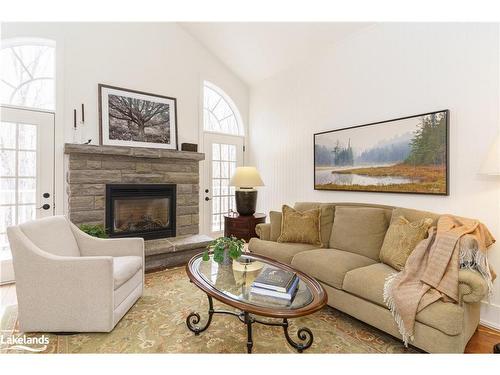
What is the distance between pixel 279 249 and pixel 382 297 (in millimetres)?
1142

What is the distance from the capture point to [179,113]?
14.3 feet

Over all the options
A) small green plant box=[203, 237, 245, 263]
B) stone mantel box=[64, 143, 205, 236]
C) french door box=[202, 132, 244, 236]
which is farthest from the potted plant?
french door box=[202, 132, 244, 236]

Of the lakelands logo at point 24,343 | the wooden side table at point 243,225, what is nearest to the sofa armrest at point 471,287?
the wooden side table at point 243,225

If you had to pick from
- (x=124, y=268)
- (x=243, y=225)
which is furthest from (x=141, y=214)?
(x=124, y=268)

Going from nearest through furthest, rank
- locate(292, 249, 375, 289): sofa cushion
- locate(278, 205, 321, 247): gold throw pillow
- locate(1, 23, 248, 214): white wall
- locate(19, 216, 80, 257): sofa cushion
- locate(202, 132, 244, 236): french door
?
locate(19, 216, 80, 257): sofa cushion
locate(292, 249, 375, 289): sofa cushion
locate(278, 205, 321, 247): gold throw pillow
locate(1, 23, 248, 214): white wall
locate(202, 132, 244, 236): french door

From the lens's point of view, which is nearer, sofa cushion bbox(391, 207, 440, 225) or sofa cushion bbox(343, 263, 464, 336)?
sofa cushion bbox(343, 263, 464, 336)

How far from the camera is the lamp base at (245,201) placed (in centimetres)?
421

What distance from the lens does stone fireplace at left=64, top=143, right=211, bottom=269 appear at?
11.2 feet

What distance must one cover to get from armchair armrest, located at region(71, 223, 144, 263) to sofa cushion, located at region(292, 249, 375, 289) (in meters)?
1.54

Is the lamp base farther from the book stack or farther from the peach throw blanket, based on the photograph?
the peach throw blanket

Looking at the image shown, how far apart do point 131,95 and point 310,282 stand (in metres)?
3.46

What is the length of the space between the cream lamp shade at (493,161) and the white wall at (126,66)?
3655 mm

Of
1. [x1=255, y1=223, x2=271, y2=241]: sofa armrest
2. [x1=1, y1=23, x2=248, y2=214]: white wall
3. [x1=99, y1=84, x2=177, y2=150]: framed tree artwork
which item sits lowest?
[x1=255, y1=223, x2=271, y2=241]: sofa armrest
